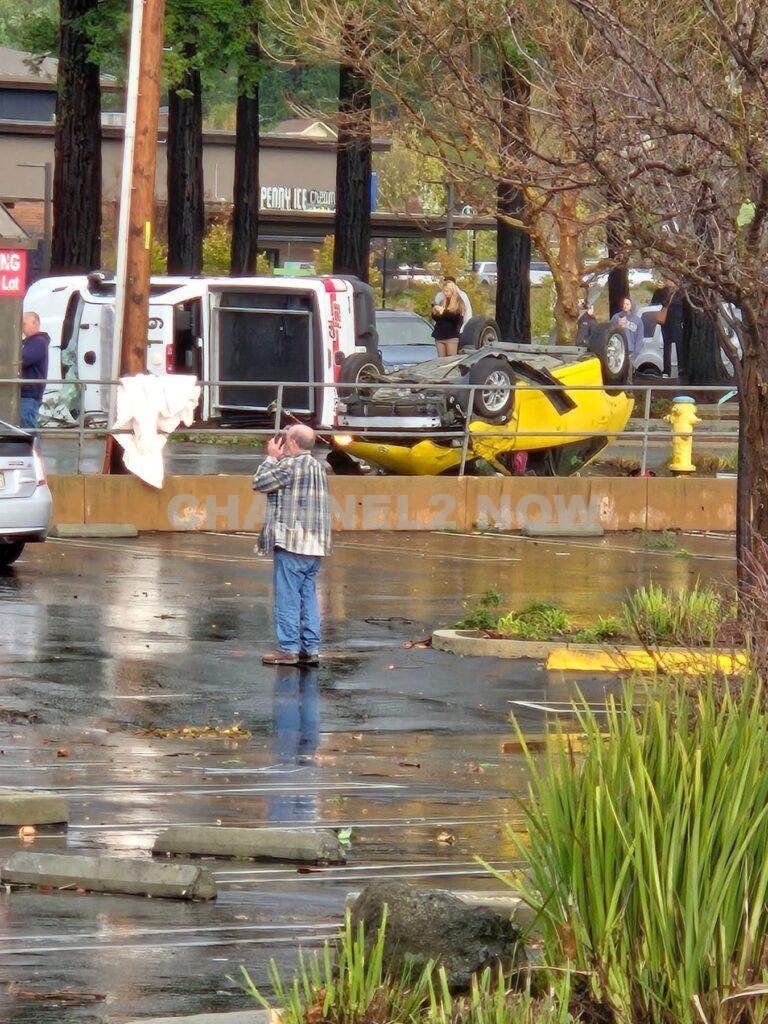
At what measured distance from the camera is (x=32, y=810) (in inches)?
327

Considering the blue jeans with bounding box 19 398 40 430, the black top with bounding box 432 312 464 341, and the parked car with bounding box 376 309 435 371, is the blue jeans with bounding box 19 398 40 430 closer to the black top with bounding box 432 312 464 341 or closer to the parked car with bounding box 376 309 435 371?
the black top with bounding box 432 312 464 341

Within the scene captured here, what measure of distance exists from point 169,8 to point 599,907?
1106 inches

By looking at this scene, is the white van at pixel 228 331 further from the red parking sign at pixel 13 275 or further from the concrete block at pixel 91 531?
the concrete block at pixel 91 531

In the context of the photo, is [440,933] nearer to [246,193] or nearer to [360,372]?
[360,372]

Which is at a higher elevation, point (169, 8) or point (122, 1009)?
point (169, 8)

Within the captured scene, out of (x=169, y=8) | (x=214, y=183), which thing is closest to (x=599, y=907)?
(x=169, y=8)

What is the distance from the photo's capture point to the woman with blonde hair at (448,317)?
3147 cm

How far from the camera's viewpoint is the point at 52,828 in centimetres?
831

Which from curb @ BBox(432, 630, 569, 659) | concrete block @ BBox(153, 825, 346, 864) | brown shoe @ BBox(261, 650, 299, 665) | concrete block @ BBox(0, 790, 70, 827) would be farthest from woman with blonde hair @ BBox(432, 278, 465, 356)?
concrete block @ BBox(153, 825, 346, 864)

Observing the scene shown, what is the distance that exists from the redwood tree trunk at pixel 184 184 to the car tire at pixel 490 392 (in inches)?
624

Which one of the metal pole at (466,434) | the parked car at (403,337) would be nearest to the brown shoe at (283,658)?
the metal pole at (466,434)

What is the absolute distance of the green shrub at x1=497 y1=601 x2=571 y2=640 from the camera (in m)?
14.4

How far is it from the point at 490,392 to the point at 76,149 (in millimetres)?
11874

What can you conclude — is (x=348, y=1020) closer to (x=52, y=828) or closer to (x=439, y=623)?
(x=52, y=828)
